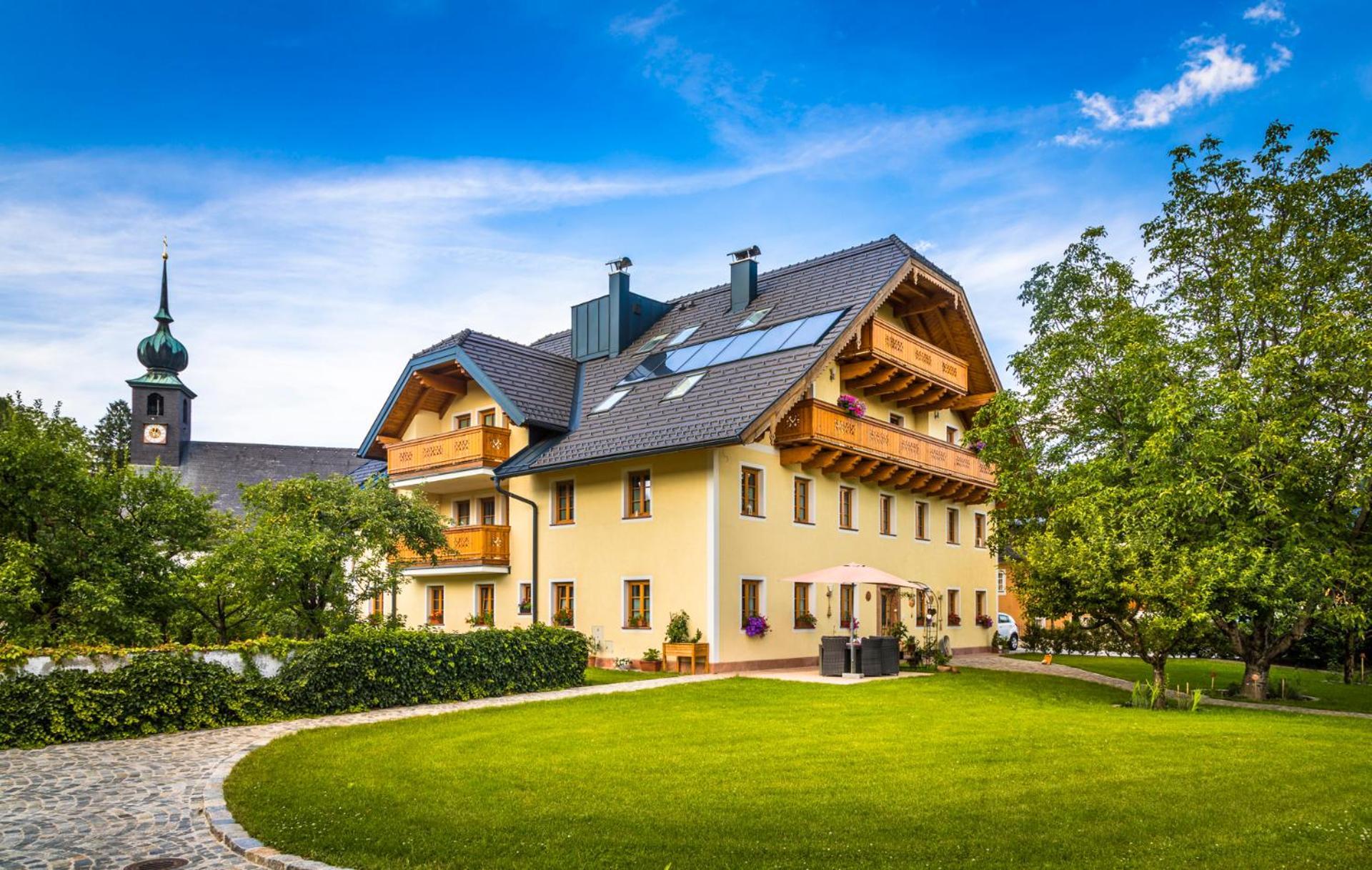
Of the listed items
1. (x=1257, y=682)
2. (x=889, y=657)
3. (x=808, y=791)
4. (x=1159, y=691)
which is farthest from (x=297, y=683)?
(x=1257, y=682)

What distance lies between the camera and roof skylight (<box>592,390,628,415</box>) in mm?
26281

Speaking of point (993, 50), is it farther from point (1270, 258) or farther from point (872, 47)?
point (1270, 258)

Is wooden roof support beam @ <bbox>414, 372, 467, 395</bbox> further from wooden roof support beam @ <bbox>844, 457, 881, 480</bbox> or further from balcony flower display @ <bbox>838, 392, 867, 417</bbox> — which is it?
wooden roof support beam @ <bbox>844, 457, 881, 480</bbox>

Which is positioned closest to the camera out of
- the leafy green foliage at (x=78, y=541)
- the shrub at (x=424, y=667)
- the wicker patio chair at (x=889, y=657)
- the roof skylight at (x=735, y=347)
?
the shrub at (x=424, y=667)

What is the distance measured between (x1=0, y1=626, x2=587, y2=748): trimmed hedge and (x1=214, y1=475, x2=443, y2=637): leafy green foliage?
2.28m

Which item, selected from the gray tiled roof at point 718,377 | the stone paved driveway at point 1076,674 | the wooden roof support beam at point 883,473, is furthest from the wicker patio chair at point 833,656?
the wooden roof support beam at point 883,473

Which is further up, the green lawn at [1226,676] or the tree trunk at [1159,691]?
the tree trunk at [1159,691]

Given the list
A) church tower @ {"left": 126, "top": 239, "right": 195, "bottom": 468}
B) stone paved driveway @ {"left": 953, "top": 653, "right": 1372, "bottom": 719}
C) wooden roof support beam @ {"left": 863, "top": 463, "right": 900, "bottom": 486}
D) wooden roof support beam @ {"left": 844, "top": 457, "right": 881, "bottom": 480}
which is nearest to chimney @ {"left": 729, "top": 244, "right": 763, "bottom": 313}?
wooden roof support beam @ {"left": 844, "top": 457, "right": 881, "bottom": 480}

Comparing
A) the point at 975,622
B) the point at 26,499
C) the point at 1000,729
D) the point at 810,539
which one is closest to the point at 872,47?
the point at 1000,729

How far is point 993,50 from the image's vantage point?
1557 cm

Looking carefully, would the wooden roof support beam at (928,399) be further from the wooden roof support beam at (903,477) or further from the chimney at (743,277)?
the chimney at (743,277)

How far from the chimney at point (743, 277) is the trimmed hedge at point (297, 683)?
12482 mm

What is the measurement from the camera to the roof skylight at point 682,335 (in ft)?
→ 92.8

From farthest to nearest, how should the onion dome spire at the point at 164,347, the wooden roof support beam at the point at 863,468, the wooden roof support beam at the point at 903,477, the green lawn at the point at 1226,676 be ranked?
1. the onion dome spire at the point at 164,347
2. the wooden roof support beam at the point at 903,477
3. the wooden roof support beam at the point at 863,468
4. the green lawn at the point at 1226,676
